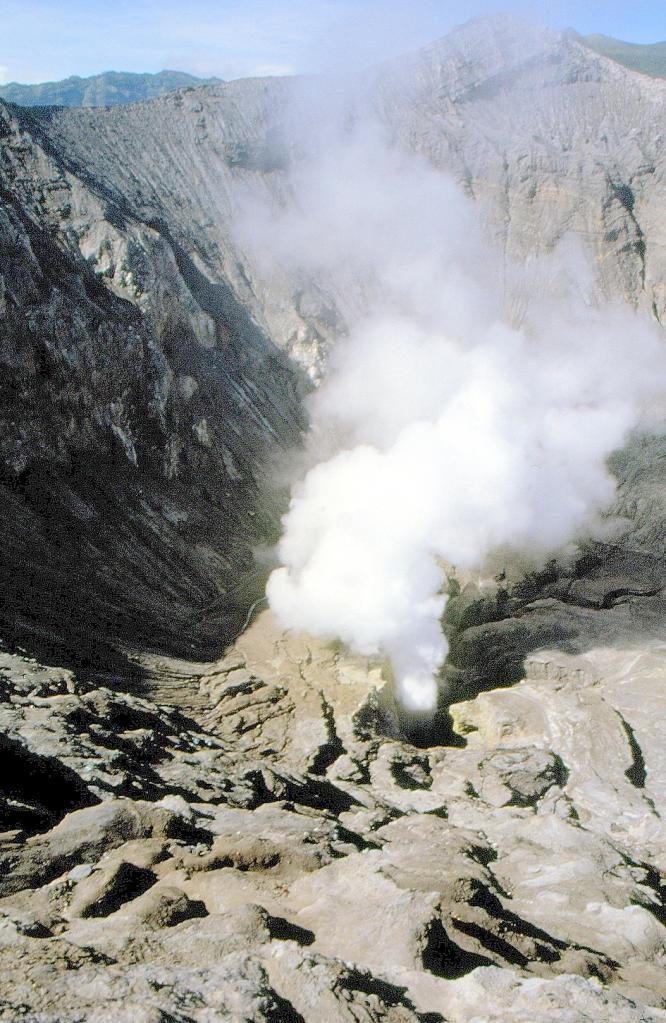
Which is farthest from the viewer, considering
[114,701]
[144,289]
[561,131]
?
[561,131]

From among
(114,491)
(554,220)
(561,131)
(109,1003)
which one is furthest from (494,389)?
(109,1003)

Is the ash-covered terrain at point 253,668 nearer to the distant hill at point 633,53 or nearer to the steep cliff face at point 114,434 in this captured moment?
the steep cliff face at point 114,434

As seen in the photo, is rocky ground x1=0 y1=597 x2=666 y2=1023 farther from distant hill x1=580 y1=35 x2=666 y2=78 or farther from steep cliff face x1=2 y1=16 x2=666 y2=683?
distant hill x1=580 y1=35 x2=666 y2=78

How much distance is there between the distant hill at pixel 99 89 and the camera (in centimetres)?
14912

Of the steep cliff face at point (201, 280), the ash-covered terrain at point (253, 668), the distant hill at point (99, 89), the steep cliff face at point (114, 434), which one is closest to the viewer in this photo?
the ash-covered terrain at point (253, 668)

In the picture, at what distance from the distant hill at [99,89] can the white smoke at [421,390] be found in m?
114

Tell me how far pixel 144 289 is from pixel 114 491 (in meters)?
10.9

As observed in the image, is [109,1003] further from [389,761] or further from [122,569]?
[122,569]

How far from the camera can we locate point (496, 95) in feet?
199

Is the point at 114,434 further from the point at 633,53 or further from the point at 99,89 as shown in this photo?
the point at 99,89

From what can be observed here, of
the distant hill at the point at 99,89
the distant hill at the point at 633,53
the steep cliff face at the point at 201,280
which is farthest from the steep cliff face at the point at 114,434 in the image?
the distant hill at the point at 99,89

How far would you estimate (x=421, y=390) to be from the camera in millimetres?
43750

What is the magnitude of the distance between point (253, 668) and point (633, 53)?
12500cm

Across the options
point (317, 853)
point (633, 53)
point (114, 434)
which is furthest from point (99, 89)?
point (317, 853)
